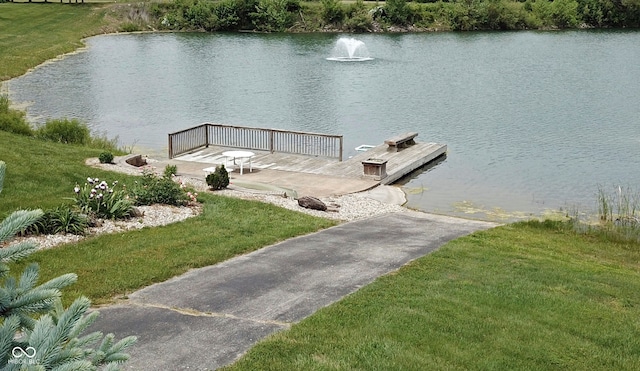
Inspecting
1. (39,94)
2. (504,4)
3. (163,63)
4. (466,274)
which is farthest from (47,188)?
(504,4)

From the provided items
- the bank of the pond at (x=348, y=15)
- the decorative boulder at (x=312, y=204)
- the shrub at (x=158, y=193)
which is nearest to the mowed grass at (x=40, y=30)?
the bank of the pond at (x=348, y=15)

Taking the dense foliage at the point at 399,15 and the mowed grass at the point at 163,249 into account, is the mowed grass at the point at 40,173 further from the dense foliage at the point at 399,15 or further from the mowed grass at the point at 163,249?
the dense foliage at the point at 399,15

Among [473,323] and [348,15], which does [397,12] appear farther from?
[473,323]

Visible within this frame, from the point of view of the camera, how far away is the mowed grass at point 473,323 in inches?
372

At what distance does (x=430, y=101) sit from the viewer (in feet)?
146

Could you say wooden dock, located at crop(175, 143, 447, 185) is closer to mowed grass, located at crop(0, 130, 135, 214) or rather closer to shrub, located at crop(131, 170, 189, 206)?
mowed grass, located at crop(0, 130, 135, 214)

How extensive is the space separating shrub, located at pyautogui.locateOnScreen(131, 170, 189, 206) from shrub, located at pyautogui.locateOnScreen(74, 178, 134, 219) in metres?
1.25

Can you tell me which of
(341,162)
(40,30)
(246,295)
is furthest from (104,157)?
(40,30)

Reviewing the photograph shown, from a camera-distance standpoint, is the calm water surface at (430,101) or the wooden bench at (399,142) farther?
the wooden bench at (399,142)

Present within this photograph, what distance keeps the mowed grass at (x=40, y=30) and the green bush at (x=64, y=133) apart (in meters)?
24.7

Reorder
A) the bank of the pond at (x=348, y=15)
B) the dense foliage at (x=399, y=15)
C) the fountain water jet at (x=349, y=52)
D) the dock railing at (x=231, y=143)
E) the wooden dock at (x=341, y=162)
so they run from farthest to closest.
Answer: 1. the dense foliage at (x=399, y=15)
2. the bank of the pond at (x=348, y=15)
3. the fountain water jet at (x=349, y=52)
4. the dock railing at (x=231, y=143)
5. the wooden dock at (x=341, y=162)

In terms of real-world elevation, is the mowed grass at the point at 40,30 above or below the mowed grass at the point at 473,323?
below

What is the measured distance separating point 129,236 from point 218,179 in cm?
597

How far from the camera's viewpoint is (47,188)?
61.9 ft
